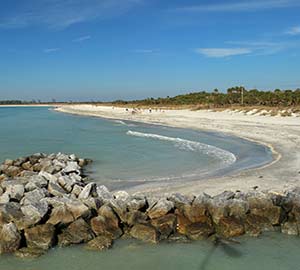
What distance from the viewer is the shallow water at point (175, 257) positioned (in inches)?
307

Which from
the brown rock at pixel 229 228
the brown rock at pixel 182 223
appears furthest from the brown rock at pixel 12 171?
the brown rock at pixel 229 228

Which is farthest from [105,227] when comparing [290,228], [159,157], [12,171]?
[159,157]

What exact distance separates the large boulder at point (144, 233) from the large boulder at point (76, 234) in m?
0.98

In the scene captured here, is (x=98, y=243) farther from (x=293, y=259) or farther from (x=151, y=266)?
(x=293, y=259)

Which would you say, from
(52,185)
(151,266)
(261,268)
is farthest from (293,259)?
(52,185)

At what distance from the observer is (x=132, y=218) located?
9523 millimetres

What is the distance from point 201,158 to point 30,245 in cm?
1260

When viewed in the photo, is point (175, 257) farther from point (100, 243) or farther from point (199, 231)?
point (100, 243)

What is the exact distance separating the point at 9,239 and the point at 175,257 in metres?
3.51

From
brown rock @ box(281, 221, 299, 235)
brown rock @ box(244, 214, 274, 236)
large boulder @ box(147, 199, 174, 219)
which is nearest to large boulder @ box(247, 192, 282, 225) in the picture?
brown rock @ box(244, 214, 274, 236)

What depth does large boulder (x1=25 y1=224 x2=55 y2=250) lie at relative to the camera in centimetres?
855

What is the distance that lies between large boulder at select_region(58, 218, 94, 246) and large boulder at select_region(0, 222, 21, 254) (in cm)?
92

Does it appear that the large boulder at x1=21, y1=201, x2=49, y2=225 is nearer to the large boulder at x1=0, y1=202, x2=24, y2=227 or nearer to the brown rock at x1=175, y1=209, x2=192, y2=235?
the large boulder at x1=0, y1=202, x2=24, y2=227

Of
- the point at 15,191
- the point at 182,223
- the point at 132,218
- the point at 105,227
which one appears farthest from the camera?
the point at 15,191
